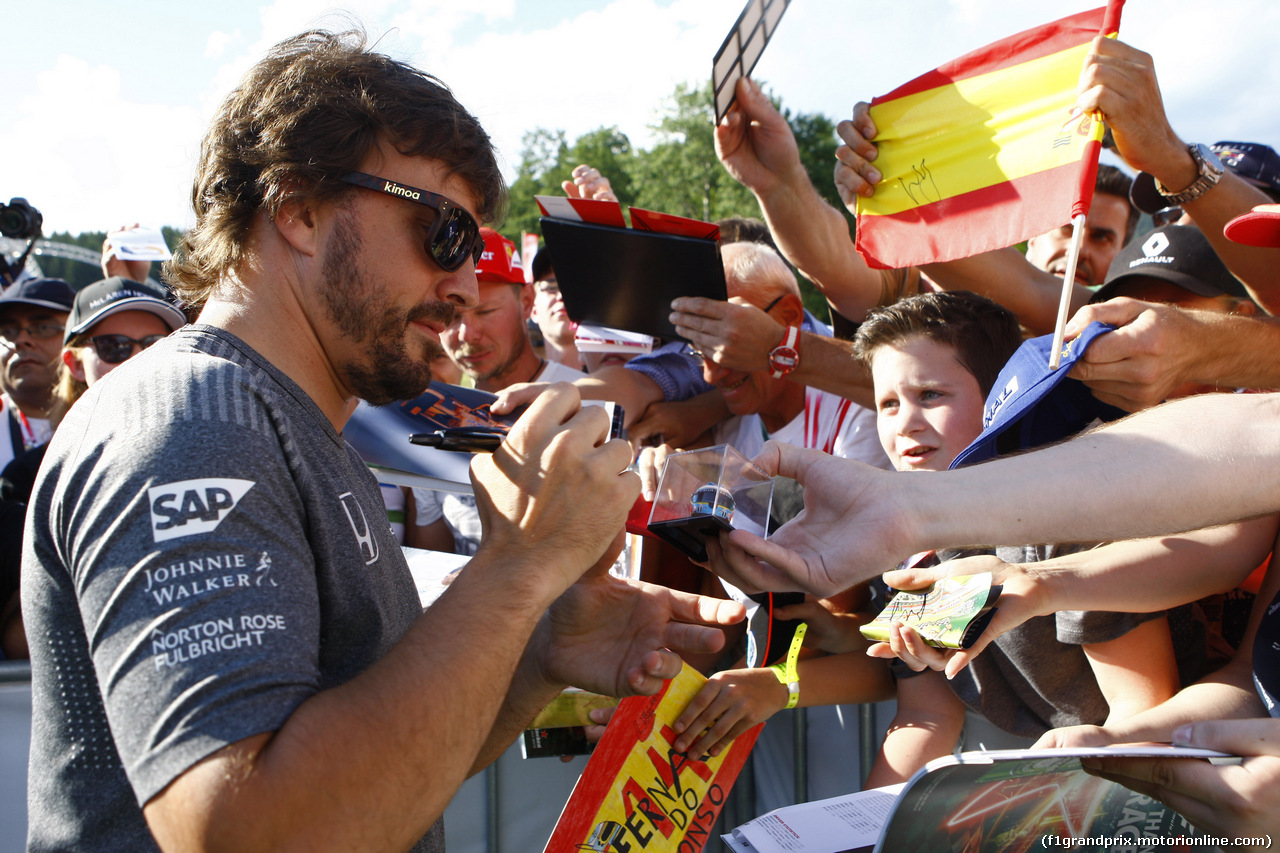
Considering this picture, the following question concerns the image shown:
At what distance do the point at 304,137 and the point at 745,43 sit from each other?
6.12 feet

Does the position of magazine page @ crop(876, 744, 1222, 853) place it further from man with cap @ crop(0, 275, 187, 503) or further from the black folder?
man with cap @ crop(0, 275, 187, 503)

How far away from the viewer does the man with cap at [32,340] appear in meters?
5.29

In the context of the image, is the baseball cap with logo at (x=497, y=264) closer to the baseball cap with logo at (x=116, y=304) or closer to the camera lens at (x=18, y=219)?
the baseball cap with logo at (x=116, y=304)

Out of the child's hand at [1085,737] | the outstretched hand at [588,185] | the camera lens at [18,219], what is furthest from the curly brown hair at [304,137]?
the camera lens at [18,219]

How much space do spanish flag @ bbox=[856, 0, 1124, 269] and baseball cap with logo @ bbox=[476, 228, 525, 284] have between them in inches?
83.9

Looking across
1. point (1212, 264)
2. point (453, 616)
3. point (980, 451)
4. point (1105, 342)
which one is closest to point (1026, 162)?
point (1212, 264)

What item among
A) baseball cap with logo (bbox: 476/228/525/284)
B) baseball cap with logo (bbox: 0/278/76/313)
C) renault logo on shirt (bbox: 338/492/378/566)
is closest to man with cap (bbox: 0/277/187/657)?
baseball cap with logo (bbox: 0/278/76/313)

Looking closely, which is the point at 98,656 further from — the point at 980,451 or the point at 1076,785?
the point at 980,451

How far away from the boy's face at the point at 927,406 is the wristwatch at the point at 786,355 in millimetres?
577

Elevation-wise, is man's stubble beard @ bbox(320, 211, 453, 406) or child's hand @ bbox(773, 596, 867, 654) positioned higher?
Result: man's stubble beard @ bbox(320, 211, 453, 406)

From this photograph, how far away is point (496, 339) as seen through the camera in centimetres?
469

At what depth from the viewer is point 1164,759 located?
151 cm

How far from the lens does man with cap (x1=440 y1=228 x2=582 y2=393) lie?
4656 millimetres

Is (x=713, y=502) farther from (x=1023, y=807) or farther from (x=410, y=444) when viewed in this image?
(x=410, y=444)
